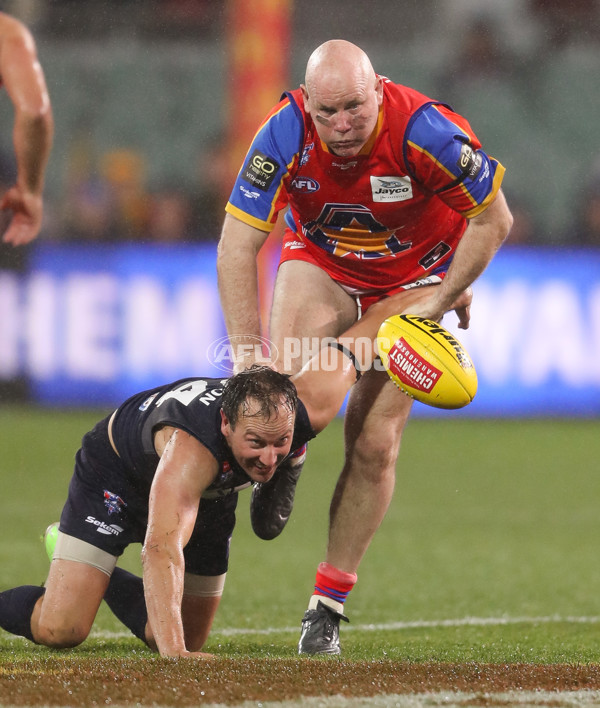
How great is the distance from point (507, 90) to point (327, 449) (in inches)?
265

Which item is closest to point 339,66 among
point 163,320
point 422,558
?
Answer: point 422,558

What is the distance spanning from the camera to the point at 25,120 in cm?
530

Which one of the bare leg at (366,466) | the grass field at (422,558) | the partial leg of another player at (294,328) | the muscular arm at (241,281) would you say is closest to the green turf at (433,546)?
the grass field at (422,558)

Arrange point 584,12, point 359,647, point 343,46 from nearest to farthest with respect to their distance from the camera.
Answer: point 343,46 < point 359,647 < point 584,12

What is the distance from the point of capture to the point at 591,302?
12.0m

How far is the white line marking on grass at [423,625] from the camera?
17.0 ft

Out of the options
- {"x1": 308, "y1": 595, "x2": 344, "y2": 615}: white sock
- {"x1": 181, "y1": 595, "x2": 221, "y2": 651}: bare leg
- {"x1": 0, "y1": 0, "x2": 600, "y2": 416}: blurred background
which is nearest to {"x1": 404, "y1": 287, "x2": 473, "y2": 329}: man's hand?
{"x1": 308, "y1": 595, "x2": 344, "y2": 615}: white sock

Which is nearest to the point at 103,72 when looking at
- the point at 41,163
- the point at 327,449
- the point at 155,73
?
the point at 155,73

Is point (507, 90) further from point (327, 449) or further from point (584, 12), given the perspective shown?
point (327, 449)

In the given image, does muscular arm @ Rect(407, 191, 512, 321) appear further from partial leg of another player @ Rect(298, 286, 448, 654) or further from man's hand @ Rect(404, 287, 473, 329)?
partial leg of another player @ Rect(298, 286, 448, 654)

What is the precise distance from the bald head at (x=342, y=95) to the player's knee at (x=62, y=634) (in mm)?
1995

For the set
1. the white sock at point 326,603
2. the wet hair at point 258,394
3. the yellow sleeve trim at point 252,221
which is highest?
the yellow sleeve trim at point 252,221

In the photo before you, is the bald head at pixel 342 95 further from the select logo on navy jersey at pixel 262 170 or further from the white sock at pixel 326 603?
the white sock at pixel 326 603

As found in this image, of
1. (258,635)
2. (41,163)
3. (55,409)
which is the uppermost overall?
(41,163)
